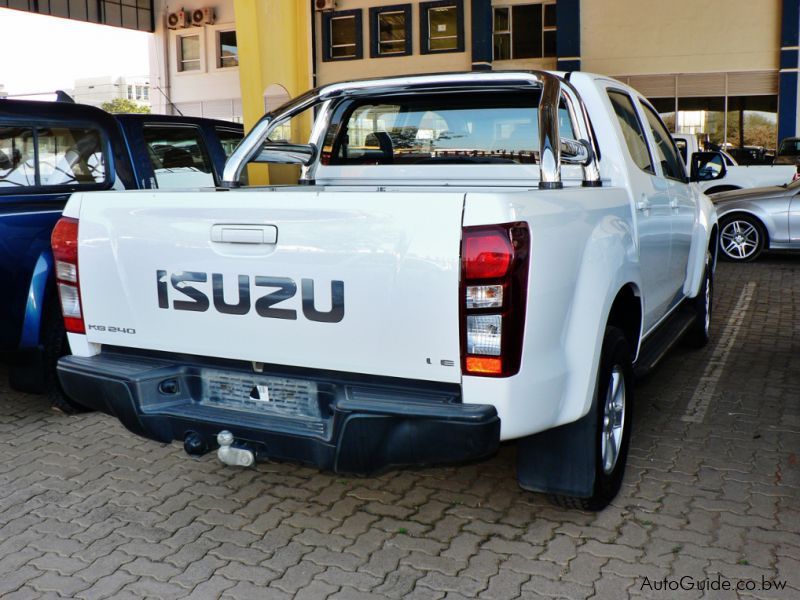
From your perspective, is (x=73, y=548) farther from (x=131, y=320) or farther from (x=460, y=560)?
(x=460, y=560)

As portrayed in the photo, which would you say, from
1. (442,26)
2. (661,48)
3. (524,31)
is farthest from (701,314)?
(442,26)

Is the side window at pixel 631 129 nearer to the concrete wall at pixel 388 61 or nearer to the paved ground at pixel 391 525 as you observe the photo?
the paved ground at pixel 391 525

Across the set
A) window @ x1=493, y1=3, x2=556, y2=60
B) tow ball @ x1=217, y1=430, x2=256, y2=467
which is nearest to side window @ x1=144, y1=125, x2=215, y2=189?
tow ball @ x1=217, y1=430, x2=256, y2=467

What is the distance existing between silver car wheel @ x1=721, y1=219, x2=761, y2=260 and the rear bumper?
9.98 metres

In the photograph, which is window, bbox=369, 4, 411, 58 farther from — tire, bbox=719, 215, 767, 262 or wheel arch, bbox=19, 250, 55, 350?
wheel arch, bbox=19, 250, 55, 350

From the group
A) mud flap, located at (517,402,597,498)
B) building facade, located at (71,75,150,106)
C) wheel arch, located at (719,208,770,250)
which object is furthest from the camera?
building facade, located at (71,75,150,106)

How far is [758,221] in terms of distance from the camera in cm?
1151

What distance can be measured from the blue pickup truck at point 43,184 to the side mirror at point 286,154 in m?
1.36

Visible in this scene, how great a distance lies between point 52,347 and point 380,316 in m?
2.97

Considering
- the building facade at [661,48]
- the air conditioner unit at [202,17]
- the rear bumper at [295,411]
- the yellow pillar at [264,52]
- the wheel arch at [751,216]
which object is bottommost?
the rear bumper at [295,411]

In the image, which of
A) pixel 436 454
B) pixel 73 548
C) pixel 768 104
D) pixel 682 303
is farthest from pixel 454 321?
pixel 768 104

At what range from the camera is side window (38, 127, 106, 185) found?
17.4ft

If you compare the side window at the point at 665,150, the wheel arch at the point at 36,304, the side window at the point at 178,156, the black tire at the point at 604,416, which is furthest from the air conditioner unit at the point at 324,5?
the black tire at the point at 604,416

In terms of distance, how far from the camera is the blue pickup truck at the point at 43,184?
190 inches
